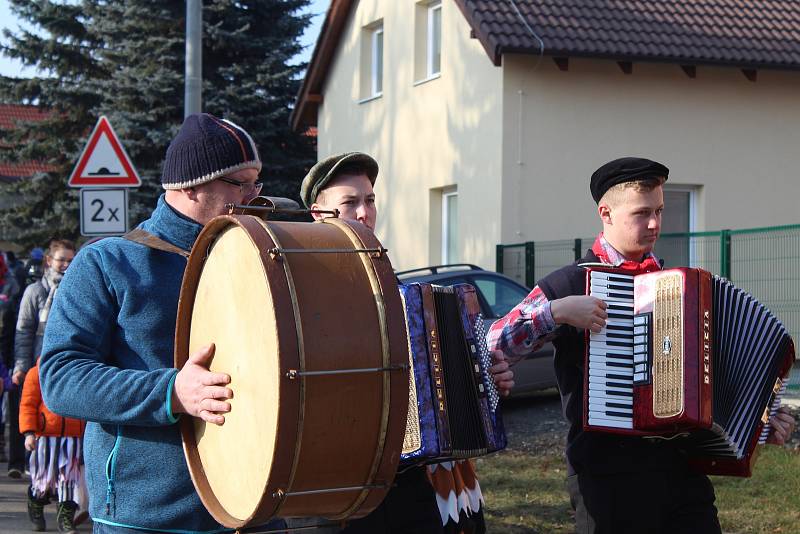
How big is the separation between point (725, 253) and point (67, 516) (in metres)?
8.46

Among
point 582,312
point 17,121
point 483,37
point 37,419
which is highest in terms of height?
point 17,121

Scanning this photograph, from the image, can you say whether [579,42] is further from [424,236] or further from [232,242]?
[232,242]

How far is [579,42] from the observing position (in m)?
16.2

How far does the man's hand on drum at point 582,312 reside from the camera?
411cm

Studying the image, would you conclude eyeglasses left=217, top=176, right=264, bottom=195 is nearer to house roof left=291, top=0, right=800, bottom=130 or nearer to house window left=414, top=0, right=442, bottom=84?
house roof left=291, top=0, right=800, bottom=130

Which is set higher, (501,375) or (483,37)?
(483,37)

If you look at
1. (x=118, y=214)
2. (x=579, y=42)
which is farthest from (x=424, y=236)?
(x=118, y=214)

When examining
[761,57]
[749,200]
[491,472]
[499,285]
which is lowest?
[491,472]

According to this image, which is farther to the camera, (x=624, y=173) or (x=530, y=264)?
(x=530, y=264)

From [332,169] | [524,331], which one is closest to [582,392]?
[524,331]

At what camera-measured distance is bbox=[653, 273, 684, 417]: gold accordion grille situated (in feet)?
13.4

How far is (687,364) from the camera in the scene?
161 inches

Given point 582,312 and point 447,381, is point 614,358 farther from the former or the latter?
point 447,381

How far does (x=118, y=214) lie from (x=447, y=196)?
9.11 metres
